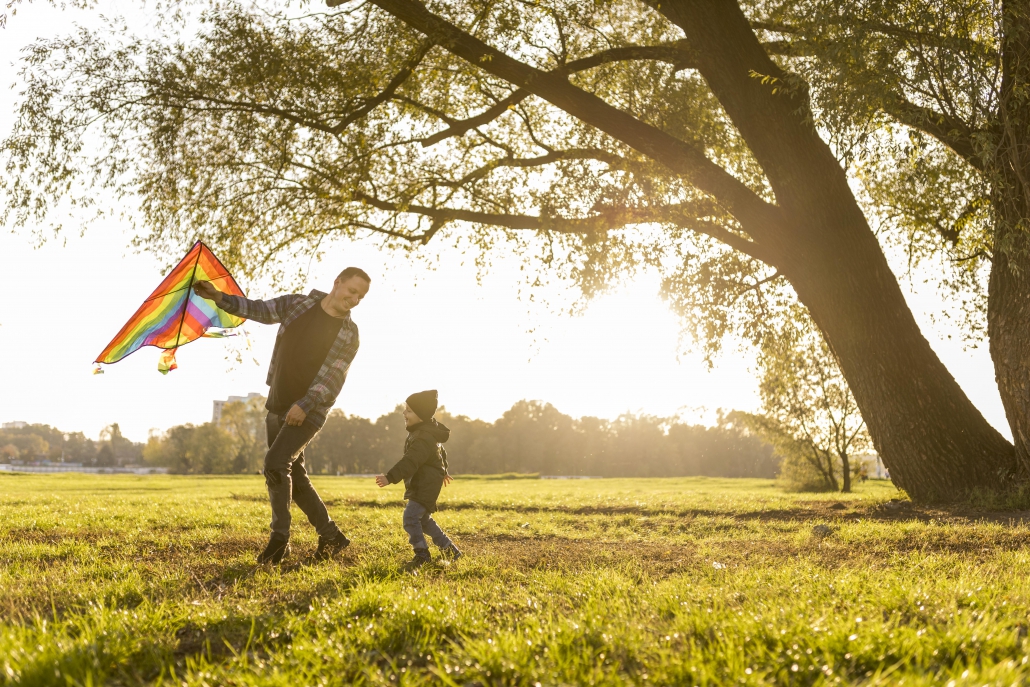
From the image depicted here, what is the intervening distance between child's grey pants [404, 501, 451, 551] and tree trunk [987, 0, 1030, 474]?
8349 millimetres

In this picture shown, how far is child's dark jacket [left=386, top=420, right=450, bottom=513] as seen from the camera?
6.18 meters

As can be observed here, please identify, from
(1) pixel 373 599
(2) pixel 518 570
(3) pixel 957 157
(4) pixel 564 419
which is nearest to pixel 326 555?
(2) pixel 518 570

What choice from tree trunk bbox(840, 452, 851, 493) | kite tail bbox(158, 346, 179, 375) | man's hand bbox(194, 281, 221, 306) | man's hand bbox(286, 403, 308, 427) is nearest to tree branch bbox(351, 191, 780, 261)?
kite tail bbox(158, 346, 179, 375)

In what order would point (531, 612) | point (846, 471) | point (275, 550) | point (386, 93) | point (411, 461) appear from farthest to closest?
point (846, 471) < point (386, 93) < point (411, 461) < point (275, 550) < point (531, 612)

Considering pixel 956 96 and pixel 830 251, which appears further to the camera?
pixel 830 251

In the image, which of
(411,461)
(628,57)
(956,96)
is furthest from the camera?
(628,57)

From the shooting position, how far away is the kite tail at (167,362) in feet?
23.0

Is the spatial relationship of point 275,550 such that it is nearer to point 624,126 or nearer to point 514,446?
point 624,126

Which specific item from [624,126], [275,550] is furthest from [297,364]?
[624,126]

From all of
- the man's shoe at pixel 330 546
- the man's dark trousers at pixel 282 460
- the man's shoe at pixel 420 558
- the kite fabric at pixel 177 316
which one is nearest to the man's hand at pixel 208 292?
the kite fabric at pixel 177 316

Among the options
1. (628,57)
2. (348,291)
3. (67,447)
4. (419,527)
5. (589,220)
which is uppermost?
(628,57)

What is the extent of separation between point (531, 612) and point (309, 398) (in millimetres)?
2999

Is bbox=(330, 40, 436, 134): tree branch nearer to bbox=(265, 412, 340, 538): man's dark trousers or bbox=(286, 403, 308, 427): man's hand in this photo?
bbox=(265, 412, 340, 538): man's dark trousers

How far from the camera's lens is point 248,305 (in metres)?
6.04
